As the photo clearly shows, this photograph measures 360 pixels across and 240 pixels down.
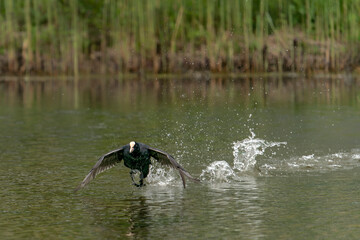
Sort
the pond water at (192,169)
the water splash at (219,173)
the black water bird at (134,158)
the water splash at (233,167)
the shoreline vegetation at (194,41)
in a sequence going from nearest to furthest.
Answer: the pond water at (192,169) < the black water bird at (134,158) < the water splash at (219,173) < the water splash at (233,167) < the shoreline vegetation at (194,41)

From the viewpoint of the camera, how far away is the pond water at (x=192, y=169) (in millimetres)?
15750

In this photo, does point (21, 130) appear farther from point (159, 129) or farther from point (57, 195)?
point (57, 195)

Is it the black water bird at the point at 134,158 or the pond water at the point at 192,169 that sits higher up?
the black water bird at the point at 134,158

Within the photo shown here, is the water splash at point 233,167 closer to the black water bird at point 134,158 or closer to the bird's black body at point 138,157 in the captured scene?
the black water bird at point 134,158

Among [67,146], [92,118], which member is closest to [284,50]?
[92,118]

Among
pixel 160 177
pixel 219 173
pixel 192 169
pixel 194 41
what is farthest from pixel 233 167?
pixel 194 41

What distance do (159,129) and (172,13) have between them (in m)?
48.7

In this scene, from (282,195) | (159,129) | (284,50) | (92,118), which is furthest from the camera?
(284,50)

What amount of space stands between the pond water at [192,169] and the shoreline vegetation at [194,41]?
21563mm

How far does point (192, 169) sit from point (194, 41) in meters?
53.3

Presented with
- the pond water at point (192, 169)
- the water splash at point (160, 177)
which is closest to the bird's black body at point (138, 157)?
the pond water at point (192, 169)

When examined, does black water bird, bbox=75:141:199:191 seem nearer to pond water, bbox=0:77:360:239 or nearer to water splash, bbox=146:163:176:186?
pond water, bbox=0:77:360:239

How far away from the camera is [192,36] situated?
73.4 meters

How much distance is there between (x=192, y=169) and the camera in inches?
894
